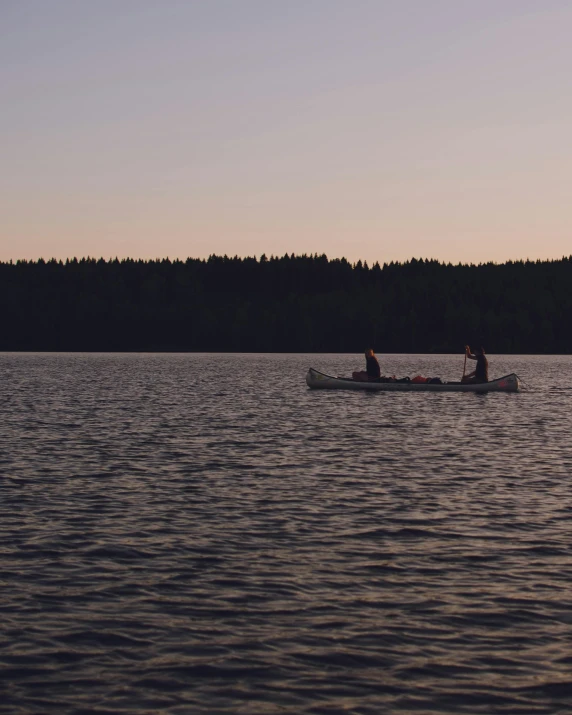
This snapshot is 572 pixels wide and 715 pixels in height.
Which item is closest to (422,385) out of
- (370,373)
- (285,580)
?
(370,373)

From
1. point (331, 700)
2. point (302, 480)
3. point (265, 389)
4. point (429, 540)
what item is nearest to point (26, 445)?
point (302, 480)

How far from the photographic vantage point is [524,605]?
521 inches

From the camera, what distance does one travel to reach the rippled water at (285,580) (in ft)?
33.9

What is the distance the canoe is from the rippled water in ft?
94.5

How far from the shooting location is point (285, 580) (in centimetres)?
1448

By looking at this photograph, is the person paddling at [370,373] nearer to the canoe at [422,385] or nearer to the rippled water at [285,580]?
the canoe at [422,385]

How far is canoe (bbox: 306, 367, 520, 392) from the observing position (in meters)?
61.0

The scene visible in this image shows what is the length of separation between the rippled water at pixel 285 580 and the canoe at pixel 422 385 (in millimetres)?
28790

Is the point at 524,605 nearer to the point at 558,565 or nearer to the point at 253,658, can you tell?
the point at 558,565

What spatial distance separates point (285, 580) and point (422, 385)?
155 feet

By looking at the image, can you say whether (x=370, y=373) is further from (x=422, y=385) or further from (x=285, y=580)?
(x=285, y=580)

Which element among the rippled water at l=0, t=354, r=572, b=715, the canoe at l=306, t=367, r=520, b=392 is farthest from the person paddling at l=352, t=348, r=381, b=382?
the rippled water at l=0, t=354, r=572, b=715

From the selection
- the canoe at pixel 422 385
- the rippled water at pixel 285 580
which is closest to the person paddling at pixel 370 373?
the canoe at pixel 422 385

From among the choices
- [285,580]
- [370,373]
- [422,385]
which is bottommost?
[285,580]
